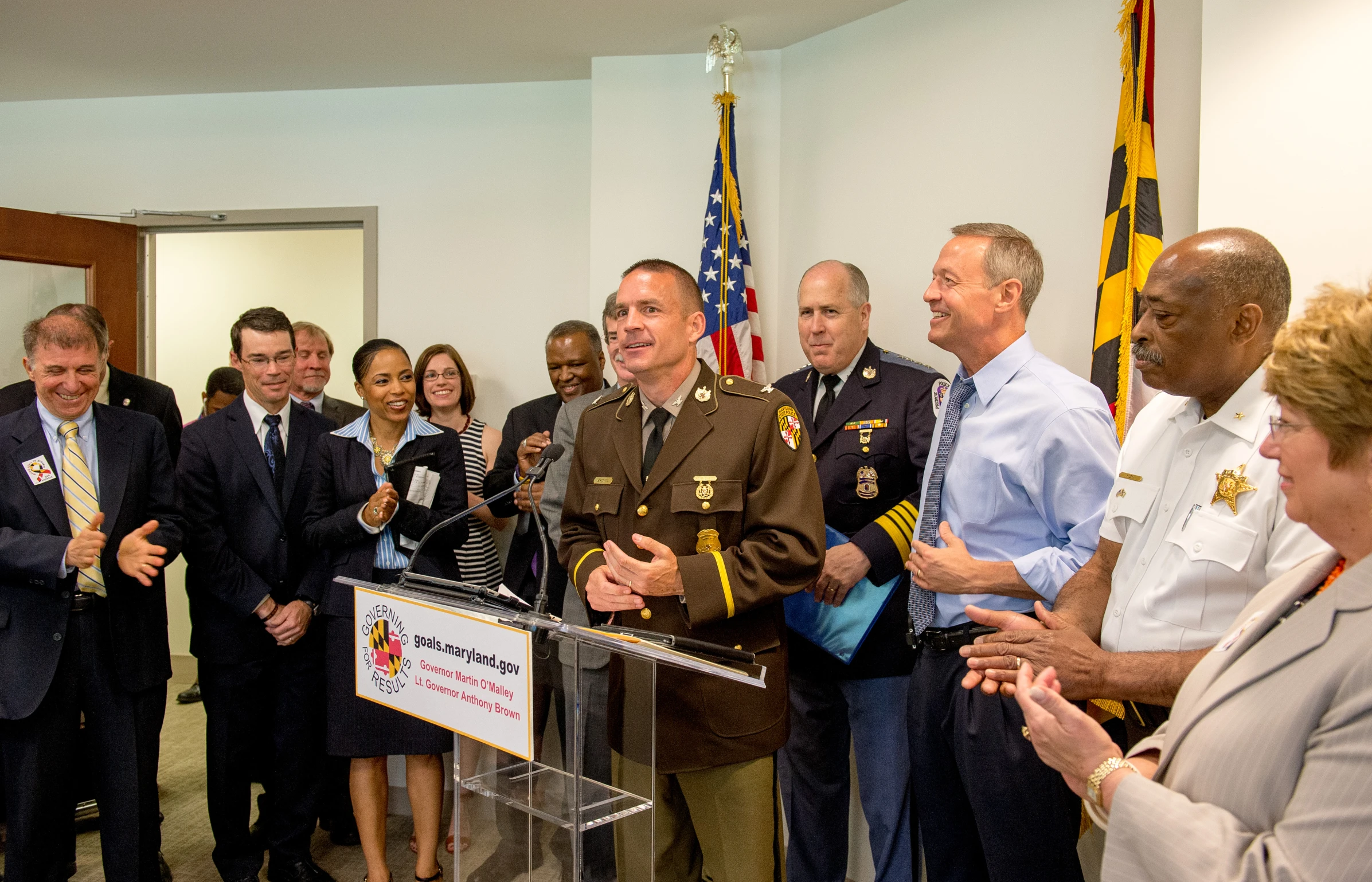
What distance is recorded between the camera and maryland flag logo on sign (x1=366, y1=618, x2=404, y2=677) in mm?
2043

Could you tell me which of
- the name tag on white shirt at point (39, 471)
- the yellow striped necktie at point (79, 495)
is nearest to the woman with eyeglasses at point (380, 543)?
the yellow striped necktie at point (79, 495)

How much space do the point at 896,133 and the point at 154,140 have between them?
3800 mm

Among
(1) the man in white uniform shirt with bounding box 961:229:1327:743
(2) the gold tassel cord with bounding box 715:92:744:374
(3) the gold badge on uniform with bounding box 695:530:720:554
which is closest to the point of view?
(1) the man in white uniform shirt with bounding box 961:229:1327:743

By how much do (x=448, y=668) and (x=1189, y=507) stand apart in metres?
1.36

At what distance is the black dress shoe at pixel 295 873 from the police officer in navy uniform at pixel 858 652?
1.52 m

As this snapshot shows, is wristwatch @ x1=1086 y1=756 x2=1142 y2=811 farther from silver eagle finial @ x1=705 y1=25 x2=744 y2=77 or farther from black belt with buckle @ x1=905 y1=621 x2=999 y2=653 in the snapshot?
silver eagle finial @ x1=705 y1=25 x2=744 y2=77

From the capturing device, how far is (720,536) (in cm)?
214

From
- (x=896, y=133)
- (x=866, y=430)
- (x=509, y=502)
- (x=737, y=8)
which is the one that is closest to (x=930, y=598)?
(x=866, y=430)

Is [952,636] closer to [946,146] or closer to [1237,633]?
[1237,633]

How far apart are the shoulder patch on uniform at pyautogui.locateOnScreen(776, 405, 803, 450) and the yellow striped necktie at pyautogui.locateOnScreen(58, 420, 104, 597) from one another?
194 cm

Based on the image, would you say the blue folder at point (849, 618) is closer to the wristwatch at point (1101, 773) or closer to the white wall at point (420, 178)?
the wristwatch at point (1101, 773)

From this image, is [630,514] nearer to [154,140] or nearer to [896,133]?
[896,133]

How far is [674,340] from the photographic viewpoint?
2.22m

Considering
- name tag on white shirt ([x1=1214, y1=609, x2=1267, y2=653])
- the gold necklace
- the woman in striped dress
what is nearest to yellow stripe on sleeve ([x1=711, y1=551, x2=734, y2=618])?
name tag on white shirt ([x1=1214, y1=609, x2=1267, y2=653])
